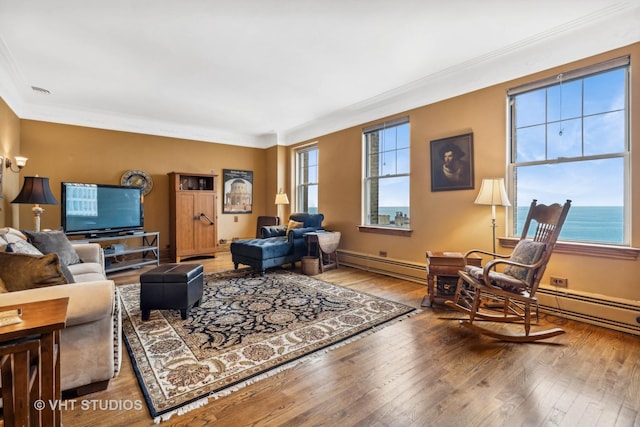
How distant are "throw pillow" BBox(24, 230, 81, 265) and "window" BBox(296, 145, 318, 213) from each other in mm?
3902

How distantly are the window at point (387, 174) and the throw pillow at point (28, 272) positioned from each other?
3933 millimetres

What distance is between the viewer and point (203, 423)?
146 cm

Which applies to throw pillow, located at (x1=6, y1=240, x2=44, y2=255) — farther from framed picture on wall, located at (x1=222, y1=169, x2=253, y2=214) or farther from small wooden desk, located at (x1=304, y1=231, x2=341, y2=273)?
framed picture on wall, located at (x1=222, y1=169, x2=253, y2=214)

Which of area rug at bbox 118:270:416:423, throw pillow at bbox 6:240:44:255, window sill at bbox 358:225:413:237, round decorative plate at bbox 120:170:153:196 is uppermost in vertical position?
round decorative plate at bbox 120:170:153:196

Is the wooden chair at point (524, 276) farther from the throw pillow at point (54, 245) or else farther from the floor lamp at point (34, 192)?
the floor lamp at point (34, 192)

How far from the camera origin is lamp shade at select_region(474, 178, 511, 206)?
3.05 meters

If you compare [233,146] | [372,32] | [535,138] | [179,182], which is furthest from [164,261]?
[535,138]

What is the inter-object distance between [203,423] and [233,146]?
19.4 ft

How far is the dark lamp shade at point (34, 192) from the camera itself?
11.9 feet

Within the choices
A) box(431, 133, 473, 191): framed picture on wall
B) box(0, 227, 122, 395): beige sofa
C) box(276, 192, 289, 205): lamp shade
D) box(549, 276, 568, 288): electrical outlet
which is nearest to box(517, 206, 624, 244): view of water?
box(549, 276, 568, 288): electrical outlet

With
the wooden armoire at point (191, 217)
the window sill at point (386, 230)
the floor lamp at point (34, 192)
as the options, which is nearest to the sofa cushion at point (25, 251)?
the floor lamp at point (34, 192)

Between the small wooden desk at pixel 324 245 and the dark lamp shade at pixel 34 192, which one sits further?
the small wooden desk at pixel 324 245

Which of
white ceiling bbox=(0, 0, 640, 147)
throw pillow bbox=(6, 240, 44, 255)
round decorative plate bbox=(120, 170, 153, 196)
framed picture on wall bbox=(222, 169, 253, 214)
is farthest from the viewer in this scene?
framed picture on wall bbox=(222, 169, 253, 214)

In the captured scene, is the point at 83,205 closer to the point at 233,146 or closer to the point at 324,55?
the point at 233,146
